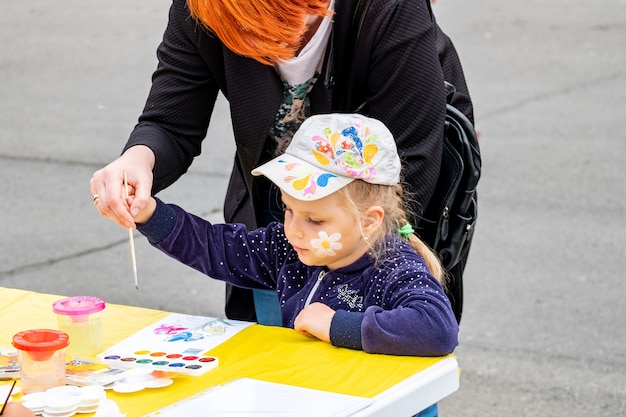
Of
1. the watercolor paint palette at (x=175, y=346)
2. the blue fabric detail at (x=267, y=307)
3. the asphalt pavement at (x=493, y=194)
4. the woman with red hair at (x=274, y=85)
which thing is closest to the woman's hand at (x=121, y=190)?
the woman with red hair at (x=274, y=85)

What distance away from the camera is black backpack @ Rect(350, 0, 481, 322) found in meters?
2.70

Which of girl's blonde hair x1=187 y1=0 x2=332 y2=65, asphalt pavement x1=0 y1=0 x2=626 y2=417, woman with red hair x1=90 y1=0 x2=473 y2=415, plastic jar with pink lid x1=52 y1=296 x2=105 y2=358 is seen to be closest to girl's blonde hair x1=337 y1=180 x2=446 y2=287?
woman with red hair x1=90 y1=0 x2=473 y2=415

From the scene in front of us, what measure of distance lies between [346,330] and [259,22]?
70 cm

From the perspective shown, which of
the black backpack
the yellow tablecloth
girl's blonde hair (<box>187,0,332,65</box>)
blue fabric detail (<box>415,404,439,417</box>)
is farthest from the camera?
the black backpack

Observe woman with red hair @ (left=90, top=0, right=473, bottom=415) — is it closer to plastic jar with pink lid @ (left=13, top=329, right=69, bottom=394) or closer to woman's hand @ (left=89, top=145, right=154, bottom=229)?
woman's hand @ (left=89, top=145, right=154, bottom=229)

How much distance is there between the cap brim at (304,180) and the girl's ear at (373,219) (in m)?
0.10

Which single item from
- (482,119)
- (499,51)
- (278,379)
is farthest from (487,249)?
(499,51)

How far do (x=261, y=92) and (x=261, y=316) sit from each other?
60 centimetres

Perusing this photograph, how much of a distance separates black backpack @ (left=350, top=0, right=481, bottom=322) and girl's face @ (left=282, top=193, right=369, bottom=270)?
379 mm

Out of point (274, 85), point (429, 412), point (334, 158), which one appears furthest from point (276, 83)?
point (429, 412)

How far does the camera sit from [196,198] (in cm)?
621

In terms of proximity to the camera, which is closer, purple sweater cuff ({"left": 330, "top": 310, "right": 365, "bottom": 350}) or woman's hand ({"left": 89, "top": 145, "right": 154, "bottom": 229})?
purple sweater cuff ({"left": 330, "top": 310, "right": 365, "bottom": 350})

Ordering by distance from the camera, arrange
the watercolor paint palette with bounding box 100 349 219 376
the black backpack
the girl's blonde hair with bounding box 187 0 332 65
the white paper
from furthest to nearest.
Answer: the black backpack, the girl's blonde hair with bounding box 187 0 332 65, the watercolor paint palette with bounding box 100 349 219 376, the white paper

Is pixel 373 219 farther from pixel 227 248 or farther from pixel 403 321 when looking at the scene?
pixel 227 248
